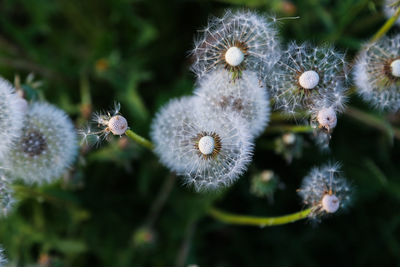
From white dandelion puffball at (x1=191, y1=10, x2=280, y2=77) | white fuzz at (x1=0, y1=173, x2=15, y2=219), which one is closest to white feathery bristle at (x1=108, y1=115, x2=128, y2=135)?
white dandelion puffball at (x1=191, y1=10, x2=280, y2=77)

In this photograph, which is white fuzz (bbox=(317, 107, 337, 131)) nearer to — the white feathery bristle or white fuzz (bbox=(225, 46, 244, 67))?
white fuzz (bbox=(225, 46, 244, 67))

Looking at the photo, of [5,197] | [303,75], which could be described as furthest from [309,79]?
[5,197]

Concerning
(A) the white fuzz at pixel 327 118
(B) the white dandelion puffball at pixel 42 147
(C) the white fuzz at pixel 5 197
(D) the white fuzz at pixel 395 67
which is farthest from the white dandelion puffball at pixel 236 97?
(C) the white fuzz at pixel 5 197

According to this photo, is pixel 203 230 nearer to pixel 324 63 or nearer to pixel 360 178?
pixel 360 178

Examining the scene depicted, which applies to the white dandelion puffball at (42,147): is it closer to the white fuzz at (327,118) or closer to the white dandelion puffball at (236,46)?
the white dandelion puffball at (236,46)

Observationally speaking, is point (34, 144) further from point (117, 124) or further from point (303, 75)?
point (303, 75)

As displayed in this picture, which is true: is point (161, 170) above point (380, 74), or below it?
above

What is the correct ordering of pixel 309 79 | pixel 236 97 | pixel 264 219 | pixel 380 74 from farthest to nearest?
pixel 264 219
pixel 380 74
pixel 236 97
pixel 309 79

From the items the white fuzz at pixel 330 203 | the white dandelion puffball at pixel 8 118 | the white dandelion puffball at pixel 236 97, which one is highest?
the white dandelion puffball at pixel 236 97
